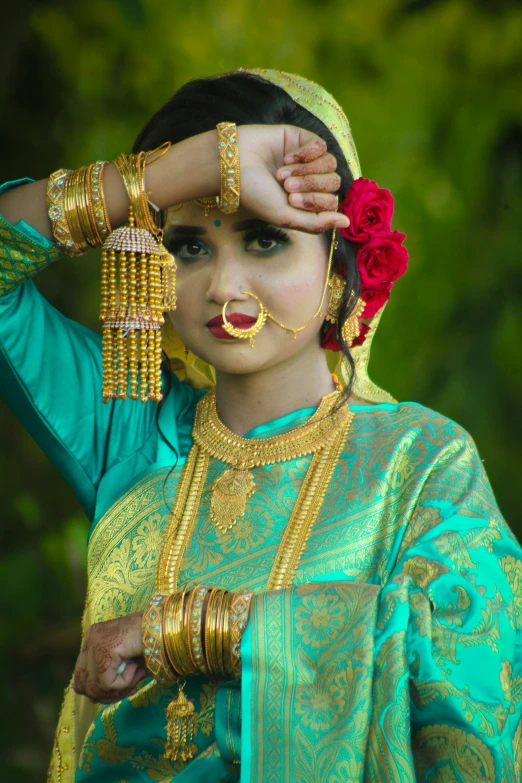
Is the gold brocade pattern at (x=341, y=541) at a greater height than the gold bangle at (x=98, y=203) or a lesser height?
lesser

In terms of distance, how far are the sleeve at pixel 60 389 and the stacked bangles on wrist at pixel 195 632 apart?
475mm

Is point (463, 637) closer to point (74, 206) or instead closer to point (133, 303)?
point (133, 303)

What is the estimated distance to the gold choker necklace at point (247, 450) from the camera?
5.86 ft

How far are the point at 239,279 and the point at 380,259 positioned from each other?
30 cm

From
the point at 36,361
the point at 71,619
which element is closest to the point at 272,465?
the point at 36,361

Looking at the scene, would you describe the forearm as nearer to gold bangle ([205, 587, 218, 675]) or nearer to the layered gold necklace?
the layered gold necklace

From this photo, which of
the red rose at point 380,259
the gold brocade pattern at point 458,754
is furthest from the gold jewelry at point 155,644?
the red rose at point 380,259

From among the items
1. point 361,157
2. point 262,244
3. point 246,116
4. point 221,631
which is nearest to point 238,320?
point 262,244

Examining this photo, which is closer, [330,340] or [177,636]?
[177,636]

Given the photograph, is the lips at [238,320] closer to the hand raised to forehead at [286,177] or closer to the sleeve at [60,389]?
the hand raised to forehead at [286,177]

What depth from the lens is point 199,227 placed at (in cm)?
174

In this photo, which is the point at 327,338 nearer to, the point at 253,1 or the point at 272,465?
the point at 272,465

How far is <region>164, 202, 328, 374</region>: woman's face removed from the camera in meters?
1.72

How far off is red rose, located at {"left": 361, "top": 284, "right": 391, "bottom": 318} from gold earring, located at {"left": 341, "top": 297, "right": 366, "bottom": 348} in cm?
2
